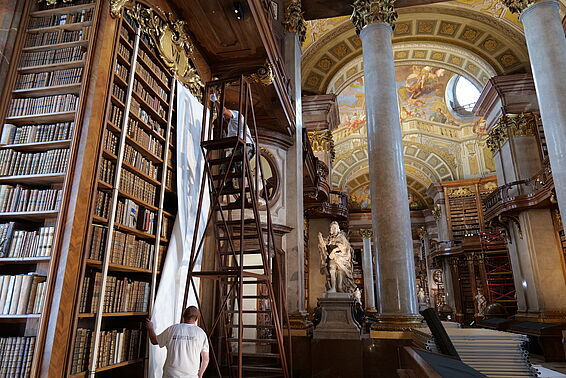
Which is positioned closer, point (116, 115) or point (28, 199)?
point (28, 199)

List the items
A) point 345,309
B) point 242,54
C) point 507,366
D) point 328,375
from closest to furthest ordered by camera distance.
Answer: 1. point 507,366
2. point 242,54
3. point 328,375
4. point 345,309

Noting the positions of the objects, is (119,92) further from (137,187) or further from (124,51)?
(137,187)

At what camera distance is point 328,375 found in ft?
18.0

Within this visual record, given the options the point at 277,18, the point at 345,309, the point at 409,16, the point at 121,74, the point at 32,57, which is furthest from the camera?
the point at 409,16

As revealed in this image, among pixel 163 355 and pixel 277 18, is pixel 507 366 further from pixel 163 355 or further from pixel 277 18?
pixel 277 18

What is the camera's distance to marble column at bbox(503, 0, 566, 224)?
6.41m

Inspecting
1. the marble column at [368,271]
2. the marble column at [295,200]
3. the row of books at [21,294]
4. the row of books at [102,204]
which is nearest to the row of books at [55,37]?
the row of books at [102,204]

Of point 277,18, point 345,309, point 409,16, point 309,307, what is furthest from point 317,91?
point 345,309

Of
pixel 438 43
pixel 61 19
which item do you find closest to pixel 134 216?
pixel 61 19

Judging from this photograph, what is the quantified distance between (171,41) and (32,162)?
7.04 ft

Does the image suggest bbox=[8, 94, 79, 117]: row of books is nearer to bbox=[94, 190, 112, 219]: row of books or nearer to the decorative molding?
bbox=[94, 190, 112, 219]: row of books

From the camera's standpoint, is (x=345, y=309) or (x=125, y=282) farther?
(x=345, y=309)

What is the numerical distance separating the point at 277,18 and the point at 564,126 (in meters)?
6.12

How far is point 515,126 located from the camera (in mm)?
12797
